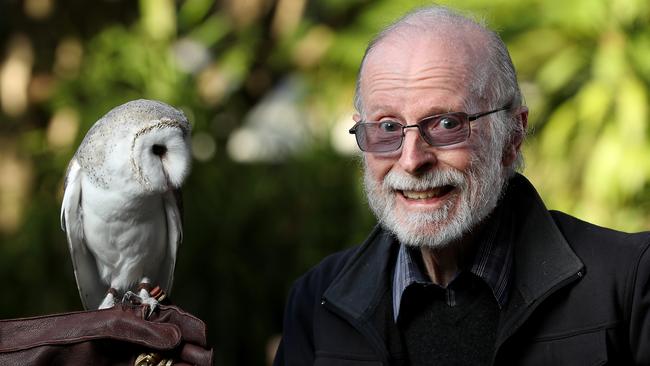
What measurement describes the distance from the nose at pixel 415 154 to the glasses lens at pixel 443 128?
18 millimetres

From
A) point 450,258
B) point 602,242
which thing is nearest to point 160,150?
point 450,258

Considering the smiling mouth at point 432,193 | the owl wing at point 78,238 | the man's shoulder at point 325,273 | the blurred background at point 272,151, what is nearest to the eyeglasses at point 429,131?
the smiling mouth at point 432,193

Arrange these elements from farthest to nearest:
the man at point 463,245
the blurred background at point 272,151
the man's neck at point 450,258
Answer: the blurred background at point 272,151
the man's neck at point 450,258
the man at point 463,245

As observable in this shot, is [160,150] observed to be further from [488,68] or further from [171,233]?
[488,68]

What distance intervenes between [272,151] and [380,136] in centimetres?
362

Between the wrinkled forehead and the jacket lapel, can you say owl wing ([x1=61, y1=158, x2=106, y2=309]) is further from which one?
the jacket lapel

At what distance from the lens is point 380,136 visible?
2.10m

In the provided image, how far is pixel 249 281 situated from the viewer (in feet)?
17.0

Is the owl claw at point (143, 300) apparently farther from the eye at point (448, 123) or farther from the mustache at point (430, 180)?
the eye at point (448, 123)

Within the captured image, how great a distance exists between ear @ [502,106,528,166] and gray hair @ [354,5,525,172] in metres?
0.01

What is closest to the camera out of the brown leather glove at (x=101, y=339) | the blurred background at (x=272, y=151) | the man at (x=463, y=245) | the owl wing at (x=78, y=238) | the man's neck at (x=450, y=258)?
the brown leather glove at (x=101, y=339)

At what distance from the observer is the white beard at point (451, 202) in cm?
208

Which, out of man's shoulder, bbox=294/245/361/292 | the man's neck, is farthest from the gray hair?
man's shoulder, bbox=294/245/361/292

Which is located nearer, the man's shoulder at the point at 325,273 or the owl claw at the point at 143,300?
the owl claw at the point at 143,300
